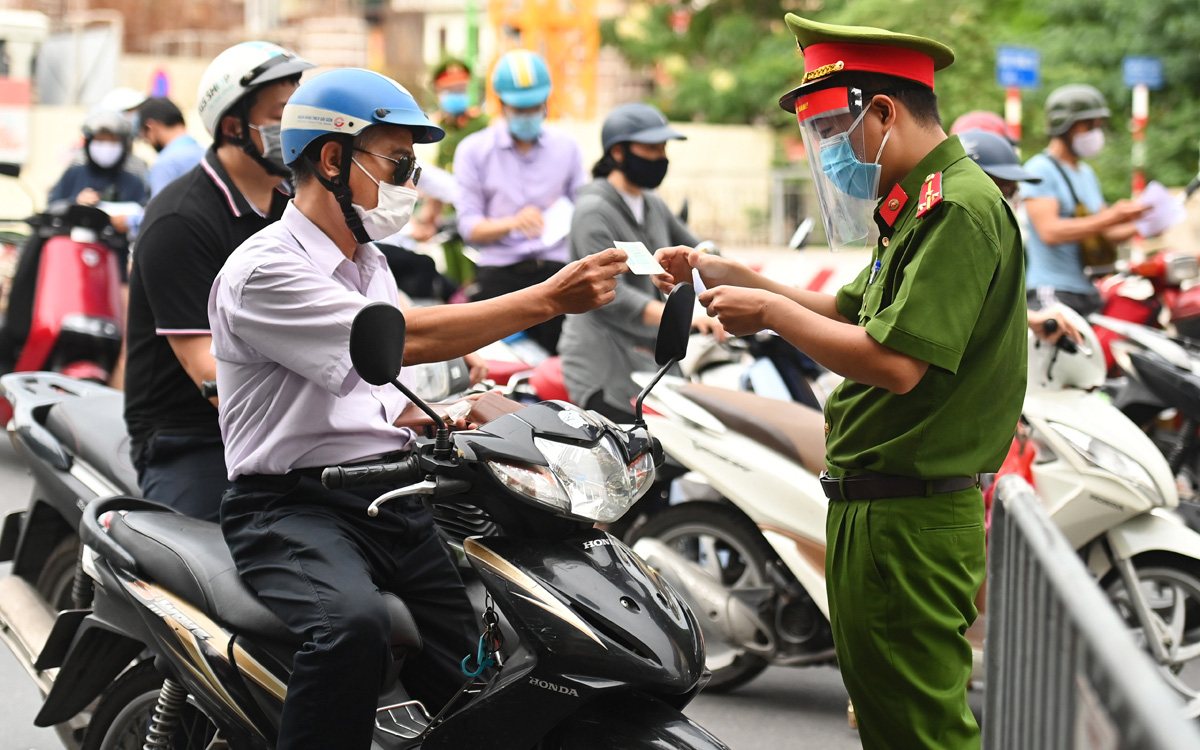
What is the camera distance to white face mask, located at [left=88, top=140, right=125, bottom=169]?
9570 mm

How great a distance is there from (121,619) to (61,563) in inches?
40.5

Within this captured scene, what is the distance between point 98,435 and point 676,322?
2.08 meters

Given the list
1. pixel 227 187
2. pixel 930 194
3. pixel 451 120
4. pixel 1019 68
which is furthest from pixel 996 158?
pixel 1019 68

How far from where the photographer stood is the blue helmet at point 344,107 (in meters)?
2.94

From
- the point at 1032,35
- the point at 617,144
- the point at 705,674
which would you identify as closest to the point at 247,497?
the point at 705,674

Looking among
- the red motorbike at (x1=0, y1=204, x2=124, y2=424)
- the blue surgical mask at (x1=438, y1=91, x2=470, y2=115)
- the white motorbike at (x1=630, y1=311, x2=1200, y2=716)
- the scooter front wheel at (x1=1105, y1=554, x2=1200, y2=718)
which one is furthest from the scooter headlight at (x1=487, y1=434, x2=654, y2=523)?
the blue surgical mask at (x1=438, y1=91, x2=470, y2=115)

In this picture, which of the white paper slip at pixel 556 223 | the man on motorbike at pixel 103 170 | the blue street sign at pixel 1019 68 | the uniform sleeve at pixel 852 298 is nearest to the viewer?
the uniform sleeve at pixel 852 298

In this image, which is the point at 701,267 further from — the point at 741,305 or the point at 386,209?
the point at 386,209

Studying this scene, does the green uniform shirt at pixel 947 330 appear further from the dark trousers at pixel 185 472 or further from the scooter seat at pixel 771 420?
the dark trousers at pixel 185 472

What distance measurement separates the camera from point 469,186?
24.4ft

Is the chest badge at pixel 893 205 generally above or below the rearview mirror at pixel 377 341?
above

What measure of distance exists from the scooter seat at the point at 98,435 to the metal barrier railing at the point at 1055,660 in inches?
97.8

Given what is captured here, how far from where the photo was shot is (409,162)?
304 centimetres

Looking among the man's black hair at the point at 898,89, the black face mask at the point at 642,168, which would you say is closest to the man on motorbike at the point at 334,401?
the man's black hair at the point at 898,89
